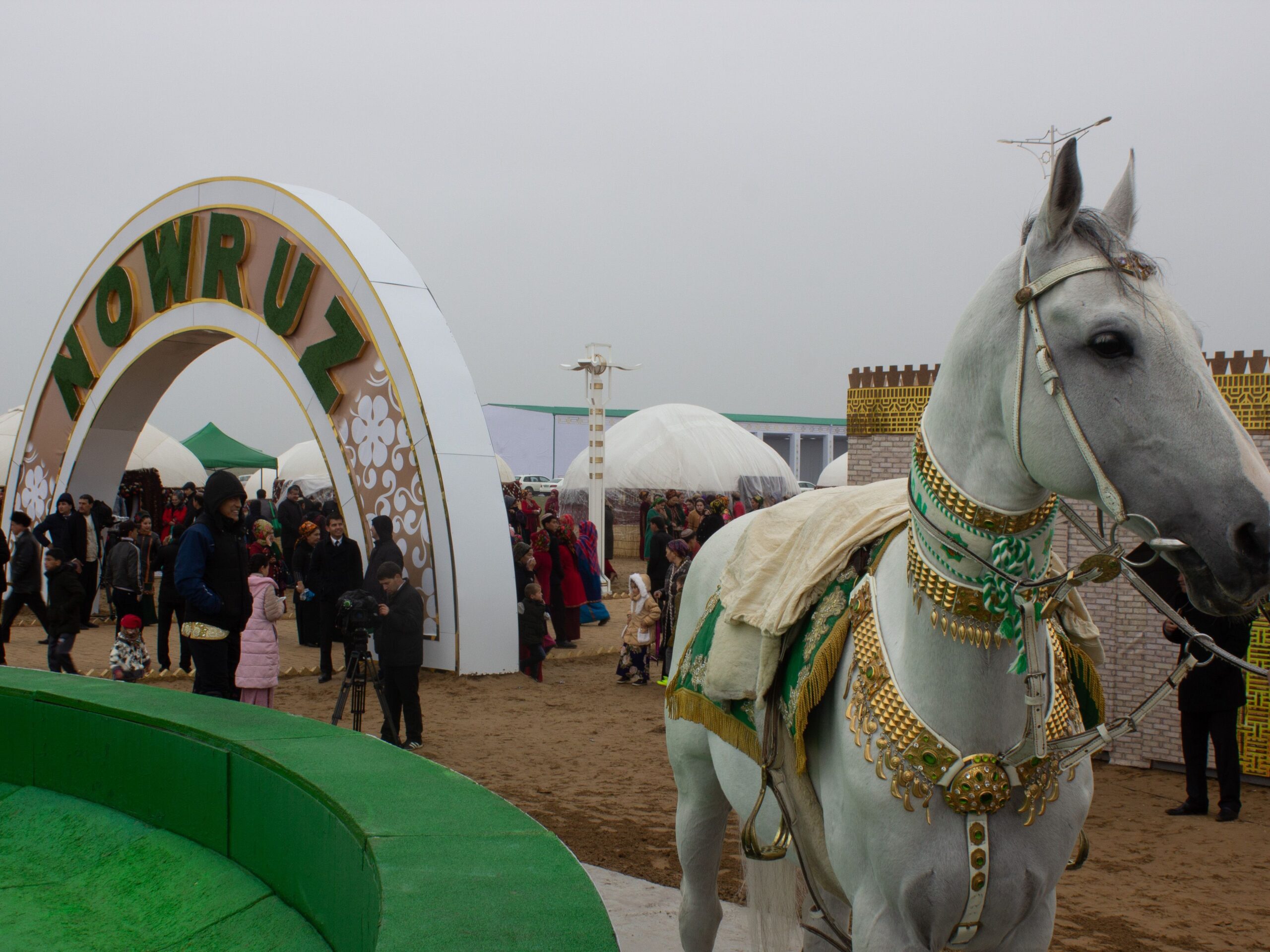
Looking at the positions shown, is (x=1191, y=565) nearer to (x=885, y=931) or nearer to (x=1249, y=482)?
(x=1249, y=482)

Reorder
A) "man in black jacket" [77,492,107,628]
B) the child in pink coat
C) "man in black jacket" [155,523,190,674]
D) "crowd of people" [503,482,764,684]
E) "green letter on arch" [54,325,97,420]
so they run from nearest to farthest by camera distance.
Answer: the child in pink coat
"man in black jacket" [155,523,190,674]
"crowd of people" [503,482,764,684]
"man in black jacket" [77,492,107,628]
"green letter on arch" [54,325,97,420]

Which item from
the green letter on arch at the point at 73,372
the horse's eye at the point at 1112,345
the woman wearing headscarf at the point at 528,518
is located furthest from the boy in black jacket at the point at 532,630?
the horse's eye at the point at 1112,345

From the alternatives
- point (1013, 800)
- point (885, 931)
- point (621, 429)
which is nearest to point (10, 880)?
point (885, 931)

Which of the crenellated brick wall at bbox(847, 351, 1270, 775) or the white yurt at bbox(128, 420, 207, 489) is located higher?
the white yurt at bbox(128, 420, 207, 489)

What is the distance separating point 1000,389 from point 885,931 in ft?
3.70

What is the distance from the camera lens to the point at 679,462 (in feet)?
106

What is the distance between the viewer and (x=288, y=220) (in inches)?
458

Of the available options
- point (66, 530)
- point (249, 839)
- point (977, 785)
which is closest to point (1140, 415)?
point (977, 785)

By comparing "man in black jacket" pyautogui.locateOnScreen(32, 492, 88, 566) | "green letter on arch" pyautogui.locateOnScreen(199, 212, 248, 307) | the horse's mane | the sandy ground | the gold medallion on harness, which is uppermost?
"green letter on arch" pyautogui.locateOnScreen(199, 212, 248, 307)

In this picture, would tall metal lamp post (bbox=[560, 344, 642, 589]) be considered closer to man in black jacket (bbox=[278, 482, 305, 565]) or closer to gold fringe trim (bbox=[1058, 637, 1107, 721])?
man in black jacket (bbox=[278, 482, 305, 565])

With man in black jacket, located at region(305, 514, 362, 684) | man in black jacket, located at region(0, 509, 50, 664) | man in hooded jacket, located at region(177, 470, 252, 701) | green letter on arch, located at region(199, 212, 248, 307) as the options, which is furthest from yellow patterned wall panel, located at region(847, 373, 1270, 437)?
man in black jacket, located at region(0, 509, 50, 664)

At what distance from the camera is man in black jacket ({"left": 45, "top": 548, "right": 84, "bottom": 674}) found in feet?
31.3

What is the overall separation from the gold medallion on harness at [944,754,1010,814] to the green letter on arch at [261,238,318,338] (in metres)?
10.6

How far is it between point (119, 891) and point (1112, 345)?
4.02 m
